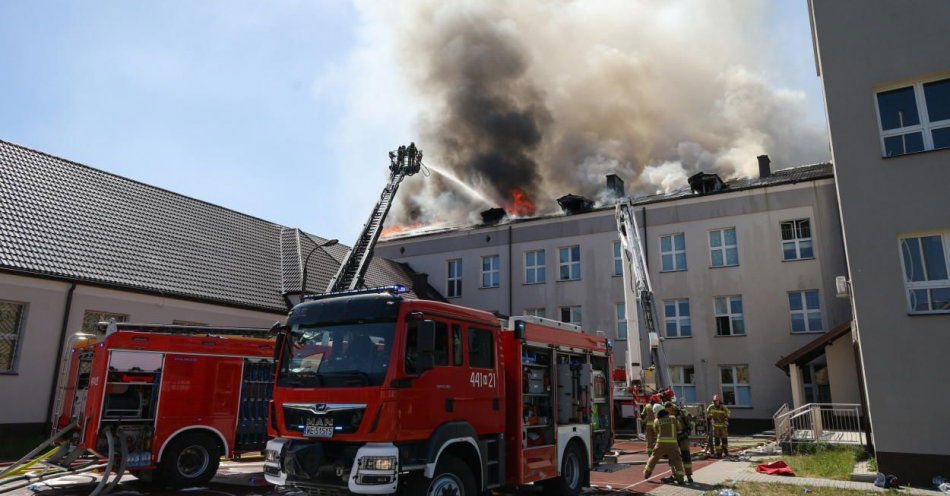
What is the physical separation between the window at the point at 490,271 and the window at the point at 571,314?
4145 mm

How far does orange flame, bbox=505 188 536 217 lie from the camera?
127 feet

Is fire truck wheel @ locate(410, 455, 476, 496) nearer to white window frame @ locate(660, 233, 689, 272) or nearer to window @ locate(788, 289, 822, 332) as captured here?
window @ locate(788, 289, 822, 332)

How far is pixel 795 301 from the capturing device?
24.8 m

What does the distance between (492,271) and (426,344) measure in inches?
1013

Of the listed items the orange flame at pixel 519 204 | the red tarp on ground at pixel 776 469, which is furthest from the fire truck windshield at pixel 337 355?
the orange flame at pixel 519 204

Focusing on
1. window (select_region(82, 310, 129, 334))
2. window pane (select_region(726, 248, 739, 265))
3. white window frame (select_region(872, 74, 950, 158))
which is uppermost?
window pane (select_region(726, 248, 739, 265))

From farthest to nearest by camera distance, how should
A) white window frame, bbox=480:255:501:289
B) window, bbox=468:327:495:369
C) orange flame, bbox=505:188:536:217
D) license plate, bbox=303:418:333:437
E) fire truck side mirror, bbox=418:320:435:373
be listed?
orange flame, bbox=505:188:536:217 → white window frame, bbox=480:255:501:289 → window, bbox=468:327:495:369 → fire truck side mirror, bbox=418:320:435:373 → license plate, bbox=303:418:333:437

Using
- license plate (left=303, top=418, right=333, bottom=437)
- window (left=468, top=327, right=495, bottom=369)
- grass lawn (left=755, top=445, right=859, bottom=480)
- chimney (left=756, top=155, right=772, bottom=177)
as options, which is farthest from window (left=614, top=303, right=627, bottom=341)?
license plate (left=303, top=418, right=333, bottom=437)

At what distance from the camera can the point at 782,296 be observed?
81.9 feet

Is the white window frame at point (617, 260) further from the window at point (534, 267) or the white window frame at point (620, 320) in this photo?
the window at point (534, 267)

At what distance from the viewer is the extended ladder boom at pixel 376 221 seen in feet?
54.2

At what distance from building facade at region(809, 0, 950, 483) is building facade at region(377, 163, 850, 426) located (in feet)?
47.4

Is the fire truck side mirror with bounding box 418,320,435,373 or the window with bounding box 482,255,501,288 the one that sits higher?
the window with bounding box 482,255,501,288

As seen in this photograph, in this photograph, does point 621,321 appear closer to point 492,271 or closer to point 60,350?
point 492,271
